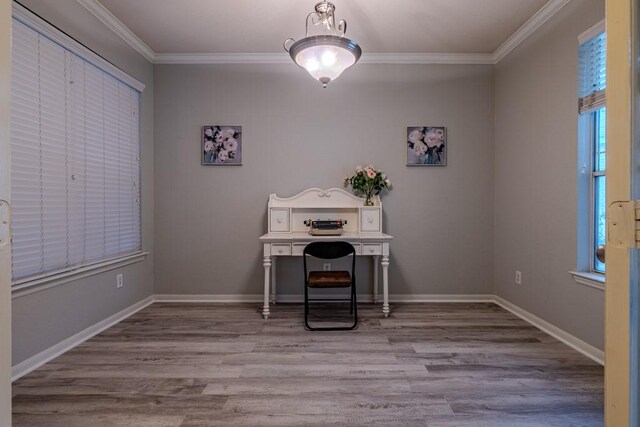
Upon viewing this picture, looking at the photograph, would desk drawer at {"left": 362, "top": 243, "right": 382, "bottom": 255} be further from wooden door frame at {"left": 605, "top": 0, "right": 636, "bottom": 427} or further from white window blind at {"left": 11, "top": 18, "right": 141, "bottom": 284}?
wooden door frame at {"left": 605, "top": 0, "right": 636, "bottom": 427}

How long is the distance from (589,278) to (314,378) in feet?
6.48

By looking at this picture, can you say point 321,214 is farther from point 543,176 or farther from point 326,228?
point 543,176

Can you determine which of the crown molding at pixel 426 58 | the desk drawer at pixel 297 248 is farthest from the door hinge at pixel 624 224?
the crown molding at pixel 426 58

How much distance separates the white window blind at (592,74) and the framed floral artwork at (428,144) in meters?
1.32

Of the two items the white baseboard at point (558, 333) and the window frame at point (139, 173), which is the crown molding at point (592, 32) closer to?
the white baseboard at point (558, 333)

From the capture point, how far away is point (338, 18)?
114 inches

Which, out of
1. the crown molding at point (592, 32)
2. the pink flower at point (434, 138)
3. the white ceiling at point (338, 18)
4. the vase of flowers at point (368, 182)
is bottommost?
the vase of flowers at point (368, 182)

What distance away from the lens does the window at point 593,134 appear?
2.37 m

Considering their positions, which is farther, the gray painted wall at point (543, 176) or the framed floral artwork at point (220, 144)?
the framed floral artwork at point (220, 144)

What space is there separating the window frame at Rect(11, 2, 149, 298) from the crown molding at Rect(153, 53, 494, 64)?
50 cm

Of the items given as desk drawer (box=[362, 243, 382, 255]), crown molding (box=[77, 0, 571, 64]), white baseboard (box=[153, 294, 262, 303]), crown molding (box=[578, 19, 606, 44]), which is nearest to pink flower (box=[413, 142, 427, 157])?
crown molding (box=[77, 0, 571, 64])

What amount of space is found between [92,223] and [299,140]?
204cm

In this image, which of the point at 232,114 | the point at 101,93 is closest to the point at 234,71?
the point at 232,114

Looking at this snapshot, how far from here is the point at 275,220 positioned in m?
3.56
